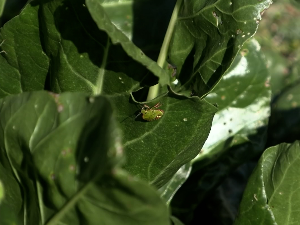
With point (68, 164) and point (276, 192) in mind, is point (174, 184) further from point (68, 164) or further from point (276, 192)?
point (68, 164)

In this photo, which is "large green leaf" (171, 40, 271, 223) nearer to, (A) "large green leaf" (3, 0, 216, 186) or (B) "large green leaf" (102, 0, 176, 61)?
(B) "large green leaf" (102, 0, 176, 61)

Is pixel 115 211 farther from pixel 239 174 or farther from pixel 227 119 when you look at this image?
pixel 239 174

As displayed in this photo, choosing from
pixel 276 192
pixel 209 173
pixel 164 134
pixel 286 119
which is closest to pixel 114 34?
pixel 164 134

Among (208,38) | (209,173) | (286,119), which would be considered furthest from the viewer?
(286,119)

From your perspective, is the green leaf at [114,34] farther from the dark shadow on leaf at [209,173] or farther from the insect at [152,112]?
the dark shadow on leaf at [209,173]

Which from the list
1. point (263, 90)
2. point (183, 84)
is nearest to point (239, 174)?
point (263, 90)

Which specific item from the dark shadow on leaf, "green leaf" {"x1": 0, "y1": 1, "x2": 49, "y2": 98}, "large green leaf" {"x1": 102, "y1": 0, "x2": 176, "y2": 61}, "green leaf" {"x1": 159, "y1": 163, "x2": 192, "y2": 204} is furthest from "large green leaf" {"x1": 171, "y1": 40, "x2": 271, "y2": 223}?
"green leaf" {"x1": 0, "y1": 1, "x2": 49, "y2": 98}
